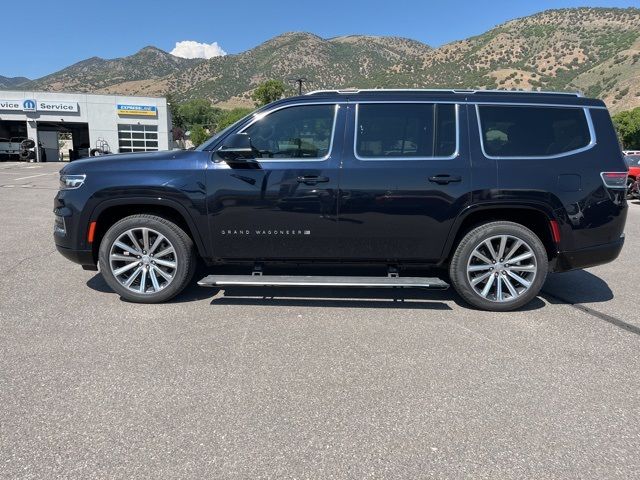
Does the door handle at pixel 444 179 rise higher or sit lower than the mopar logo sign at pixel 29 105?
lower

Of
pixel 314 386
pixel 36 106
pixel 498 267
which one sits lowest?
pixel 314 386

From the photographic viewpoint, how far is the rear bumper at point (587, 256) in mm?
4387

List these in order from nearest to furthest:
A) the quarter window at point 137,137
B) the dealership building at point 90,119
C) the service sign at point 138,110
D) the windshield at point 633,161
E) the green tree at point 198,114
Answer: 1. the windshield at point 633,161
2. the dealership building at point 90,119
3. the service sign at point 138,110
4. the quarter window at point 137,137
5. the green tree at point 198,114

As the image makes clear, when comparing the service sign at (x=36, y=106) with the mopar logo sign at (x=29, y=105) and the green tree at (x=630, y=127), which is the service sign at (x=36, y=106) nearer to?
the mopar logo sign at (x=29, y=105)

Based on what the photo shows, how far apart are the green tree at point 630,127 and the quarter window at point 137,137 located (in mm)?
A: 41678

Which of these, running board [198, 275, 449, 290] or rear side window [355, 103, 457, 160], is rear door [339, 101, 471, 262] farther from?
running board [198, 275, 449, 290]

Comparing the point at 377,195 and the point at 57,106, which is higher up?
the point at 57,106

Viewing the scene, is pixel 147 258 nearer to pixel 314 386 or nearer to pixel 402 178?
pixel 314 386

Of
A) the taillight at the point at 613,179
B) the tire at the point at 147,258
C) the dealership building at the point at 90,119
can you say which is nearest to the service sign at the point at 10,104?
the dealership building at the point at 90,119

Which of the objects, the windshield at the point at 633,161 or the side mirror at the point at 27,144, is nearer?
the windshield at the point at 633,161

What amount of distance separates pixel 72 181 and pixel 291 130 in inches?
86.8

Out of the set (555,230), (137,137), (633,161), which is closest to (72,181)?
(555,230)

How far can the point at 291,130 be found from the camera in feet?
14.3

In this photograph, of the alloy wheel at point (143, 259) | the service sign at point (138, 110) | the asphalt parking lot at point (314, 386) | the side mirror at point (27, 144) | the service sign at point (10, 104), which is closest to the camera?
the asphalt parking lot at point (314, 386)
